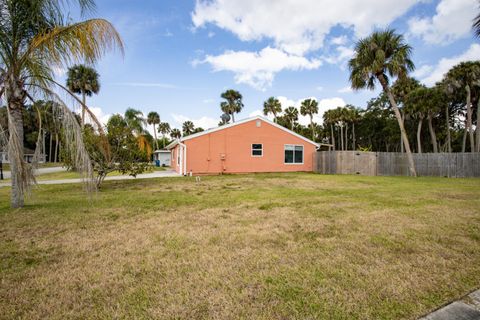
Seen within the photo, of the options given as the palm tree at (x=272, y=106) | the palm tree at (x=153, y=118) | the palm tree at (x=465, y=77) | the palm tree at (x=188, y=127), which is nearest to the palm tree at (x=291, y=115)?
the palm tree at (x=272, y=106)

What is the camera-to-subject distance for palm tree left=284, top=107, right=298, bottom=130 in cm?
3906

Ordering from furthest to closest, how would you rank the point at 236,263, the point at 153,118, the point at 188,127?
the point at 188,127
the point at 153,118
the point at 236,263

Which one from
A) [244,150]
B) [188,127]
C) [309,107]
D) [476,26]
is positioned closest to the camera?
[476,26]

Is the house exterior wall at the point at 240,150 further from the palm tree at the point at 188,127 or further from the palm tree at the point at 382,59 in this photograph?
the palm tree at the point at 188,127

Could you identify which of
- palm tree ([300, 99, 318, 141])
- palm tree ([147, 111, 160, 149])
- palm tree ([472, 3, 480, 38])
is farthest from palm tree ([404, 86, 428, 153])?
palm tree ([147, 111, 160, 149])

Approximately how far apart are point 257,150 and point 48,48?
46.5 feet

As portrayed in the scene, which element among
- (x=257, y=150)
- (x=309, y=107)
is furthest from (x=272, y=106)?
(x=257, y=150)

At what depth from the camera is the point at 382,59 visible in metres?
14.6

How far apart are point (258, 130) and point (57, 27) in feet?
45.8

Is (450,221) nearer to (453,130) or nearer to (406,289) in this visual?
(406,289)

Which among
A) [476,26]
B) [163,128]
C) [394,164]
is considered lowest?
[394,164]

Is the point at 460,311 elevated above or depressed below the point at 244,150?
below

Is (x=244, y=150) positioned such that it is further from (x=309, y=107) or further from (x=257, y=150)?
(x=309, y=107)

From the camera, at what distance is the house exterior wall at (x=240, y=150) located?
52.6 ft
